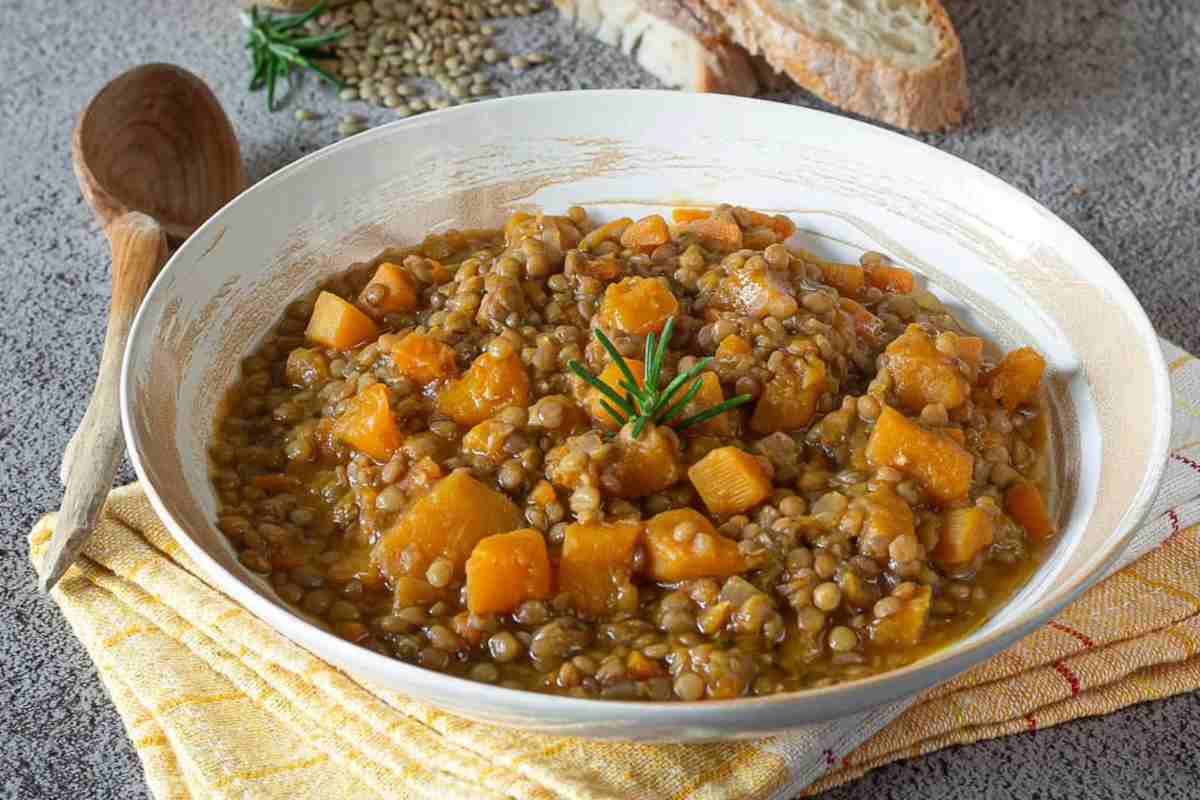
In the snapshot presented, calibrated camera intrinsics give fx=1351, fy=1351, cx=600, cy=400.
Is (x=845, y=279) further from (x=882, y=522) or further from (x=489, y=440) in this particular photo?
(x=489, y=440)

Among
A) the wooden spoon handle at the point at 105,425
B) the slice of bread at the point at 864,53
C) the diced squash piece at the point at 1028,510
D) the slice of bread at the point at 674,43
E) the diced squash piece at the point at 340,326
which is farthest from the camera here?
the slice of bread at the point at 674,43

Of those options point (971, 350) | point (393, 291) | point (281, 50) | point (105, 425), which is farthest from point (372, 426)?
point (281, 50)

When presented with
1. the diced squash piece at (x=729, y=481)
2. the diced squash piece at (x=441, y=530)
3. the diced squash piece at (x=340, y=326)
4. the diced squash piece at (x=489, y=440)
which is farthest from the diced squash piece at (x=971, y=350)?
the diced squash piece at (x=340, y=326)

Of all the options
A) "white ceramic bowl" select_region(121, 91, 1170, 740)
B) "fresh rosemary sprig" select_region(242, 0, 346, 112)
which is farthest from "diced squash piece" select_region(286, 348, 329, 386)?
"fresh rosemary sprig" select_region(242, 0, 346, 112)

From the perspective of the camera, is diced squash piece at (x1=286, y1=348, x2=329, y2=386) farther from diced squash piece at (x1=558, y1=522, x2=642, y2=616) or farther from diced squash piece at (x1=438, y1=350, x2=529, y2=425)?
diced squash piece at (x1=558, y1=522, x2=642, y2=616)

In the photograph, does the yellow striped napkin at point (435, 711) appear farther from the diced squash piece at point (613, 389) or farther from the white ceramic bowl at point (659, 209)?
the diced squash piece at point (613, 389)

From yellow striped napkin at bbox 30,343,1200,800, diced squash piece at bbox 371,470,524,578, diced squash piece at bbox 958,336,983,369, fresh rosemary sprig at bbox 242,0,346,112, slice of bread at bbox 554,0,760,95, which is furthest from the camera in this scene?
fresh rosemary sprig at bbox 242,0,346,112
